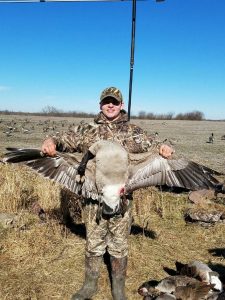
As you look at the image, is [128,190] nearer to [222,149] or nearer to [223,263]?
[223,263]

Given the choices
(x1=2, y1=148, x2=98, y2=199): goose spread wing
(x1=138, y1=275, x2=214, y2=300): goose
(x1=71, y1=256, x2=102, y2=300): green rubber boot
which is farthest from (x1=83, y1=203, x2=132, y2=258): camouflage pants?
(x1=138, y1=275, x2=214, y2=300): goose

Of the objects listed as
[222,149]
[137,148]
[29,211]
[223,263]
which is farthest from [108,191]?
[222,149]

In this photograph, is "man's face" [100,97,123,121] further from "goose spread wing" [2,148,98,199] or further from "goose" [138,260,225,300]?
"goose" [138,260,225,300]

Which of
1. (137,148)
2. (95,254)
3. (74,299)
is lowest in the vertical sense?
(74,299)

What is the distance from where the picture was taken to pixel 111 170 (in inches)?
183

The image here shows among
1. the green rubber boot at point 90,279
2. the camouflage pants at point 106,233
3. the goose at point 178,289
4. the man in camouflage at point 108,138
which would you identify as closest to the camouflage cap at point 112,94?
the man in camouflage at point 108,138

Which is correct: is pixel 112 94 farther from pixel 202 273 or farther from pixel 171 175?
pixel 202 273

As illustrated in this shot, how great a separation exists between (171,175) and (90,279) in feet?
5.25

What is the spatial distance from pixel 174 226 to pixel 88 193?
3.30 meters

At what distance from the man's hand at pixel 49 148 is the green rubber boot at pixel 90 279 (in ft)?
4.41

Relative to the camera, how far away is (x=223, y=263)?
622 centimetres

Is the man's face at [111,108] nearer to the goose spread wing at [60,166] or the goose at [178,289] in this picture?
the goose spread wing at [60,166]

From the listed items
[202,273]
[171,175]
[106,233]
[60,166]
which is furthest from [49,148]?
[202,273]

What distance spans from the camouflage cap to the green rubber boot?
1.89 m
